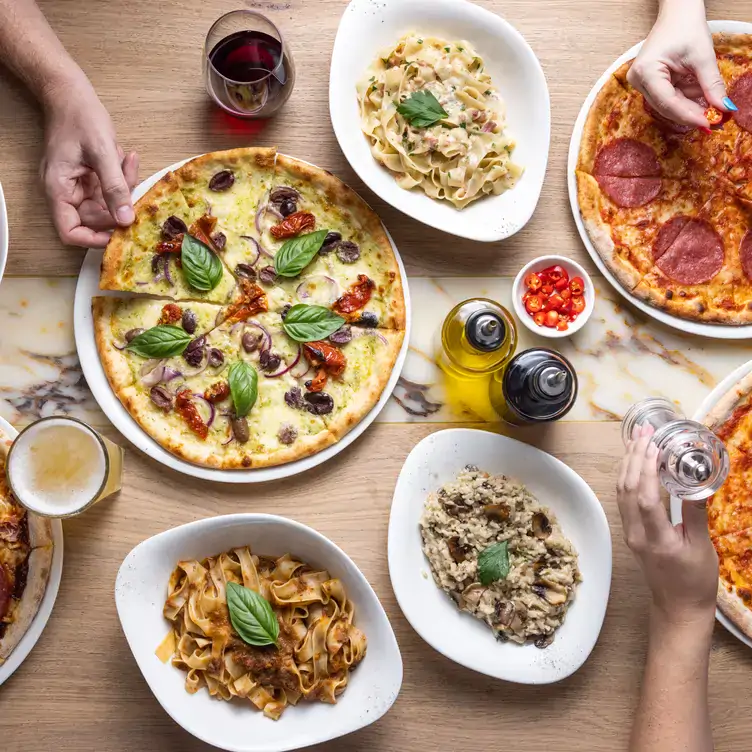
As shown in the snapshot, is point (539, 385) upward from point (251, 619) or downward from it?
upward

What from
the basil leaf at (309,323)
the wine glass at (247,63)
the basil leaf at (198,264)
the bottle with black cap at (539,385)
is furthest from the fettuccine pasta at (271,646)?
the wine glass at (247,63)

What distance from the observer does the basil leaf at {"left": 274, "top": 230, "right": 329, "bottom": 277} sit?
3582 mm

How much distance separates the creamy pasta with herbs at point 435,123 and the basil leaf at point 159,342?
1.27 m

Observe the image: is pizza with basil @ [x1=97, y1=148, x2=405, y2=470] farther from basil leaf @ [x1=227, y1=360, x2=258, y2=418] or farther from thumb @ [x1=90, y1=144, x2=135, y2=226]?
thumb @ [x1=90, y1=144, x2=135, y2=226]

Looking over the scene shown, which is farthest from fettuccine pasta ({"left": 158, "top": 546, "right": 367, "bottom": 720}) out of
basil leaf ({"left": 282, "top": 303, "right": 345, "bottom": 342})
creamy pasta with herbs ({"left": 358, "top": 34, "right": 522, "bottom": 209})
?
creamy pasta with herbs ({"left": 358, "top": 34, "right": 522, "bottom": 209})

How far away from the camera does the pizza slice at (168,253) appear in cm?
355

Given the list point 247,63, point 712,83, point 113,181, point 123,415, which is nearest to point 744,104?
point 712,83

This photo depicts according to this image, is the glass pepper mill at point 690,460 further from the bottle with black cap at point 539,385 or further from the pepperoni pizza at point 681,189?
the pepperoni pizza at point 681,189

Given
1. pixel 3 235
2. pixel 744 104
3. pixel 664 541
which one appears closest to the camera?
pixel 664 541

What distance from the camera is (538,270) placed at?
369 cm

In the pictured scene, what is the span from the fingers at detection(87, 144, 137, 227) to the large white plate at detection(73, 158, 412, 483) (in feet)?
0.67

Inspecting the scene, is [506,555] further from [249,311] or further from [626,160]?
[626,160]

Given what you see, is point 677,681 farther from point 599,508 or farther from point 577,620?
point 599,508

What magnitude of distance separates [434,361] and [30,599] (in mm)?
2174
